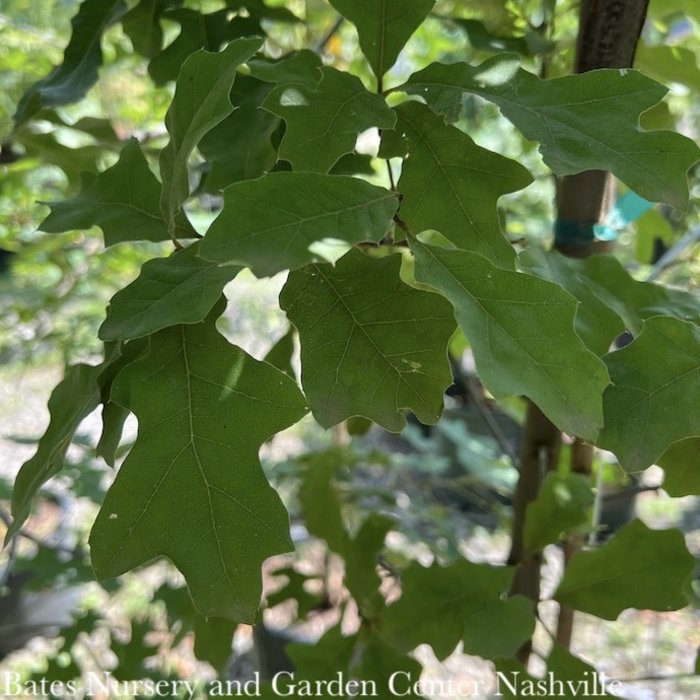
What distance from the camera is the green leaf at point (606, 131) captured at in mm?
385

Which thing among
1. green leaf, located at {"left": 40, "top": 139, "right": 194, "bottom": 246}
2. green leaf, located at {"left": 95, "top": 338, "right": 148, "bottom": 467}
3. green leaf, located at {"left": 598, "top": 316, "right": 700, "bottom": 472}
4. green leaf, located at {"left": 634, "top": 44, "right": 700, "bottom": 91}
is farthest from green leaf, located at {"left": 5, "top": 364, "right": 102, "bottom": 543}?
green leaf, located at {"left": 634, "top": 44, "right": 700, "bottom": 91}

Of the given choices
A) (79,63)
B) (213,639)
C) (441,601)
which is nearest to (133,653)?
(213,639)

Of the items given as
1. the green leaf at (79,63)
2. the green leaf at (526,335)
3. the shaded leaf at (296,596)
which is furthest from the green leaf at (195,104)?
the shaded leaf at (296,596)

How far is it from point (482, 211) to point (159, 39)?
1.40 feet

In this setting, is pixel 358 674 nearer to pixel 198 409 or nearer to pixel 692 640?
pixel 198 409

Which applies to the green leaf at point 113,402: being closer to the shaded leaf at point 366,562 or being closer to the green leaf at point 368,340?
the green leaf at point 368,340

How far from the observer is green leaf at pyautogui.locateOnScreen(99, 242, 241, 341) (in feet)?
1.15

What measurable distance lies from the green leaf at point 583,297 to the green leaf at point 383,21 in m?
0.17

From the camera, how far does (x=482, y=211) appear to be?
17.0 inches

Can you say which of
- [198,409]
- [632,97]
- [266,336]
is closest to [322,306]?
[198,409]

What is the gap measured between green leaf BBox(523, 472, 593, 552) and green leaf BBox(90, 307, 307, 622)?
319 millimetres

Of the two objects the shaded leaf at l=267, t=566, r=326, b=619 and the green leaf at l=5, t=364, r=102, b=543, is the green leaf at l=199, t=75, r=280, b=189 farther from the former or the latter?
the shaded leaf at l=267, t=566, r=326, b=619

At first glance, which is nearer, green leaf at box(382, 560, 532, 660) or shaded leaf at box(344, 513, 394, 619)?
green leaf at box(382, 560, 532, 660)

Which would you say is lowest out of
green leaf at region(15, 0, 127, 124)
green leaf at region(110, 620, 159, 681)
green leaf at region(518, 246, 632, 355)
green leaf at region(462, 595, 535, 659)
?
green leaf at region(110, 620, 159, 681)
